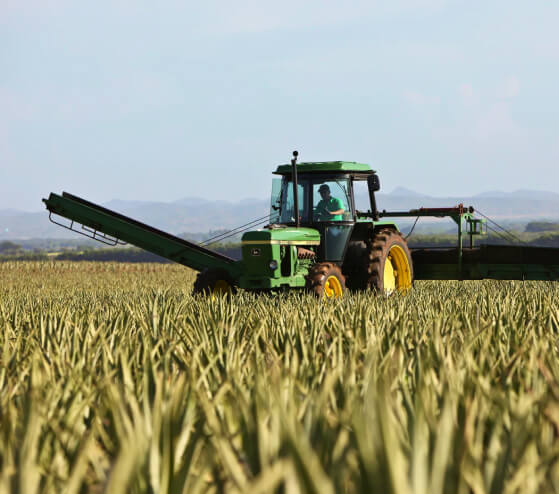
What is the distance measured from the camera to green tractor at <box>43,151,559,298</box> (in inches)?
360

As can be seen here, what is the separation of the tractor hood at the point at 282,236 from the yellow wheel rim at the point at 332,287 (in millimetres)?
615

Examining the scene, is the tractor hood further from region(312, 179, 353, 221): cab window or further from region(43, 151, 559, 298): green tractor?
region(312, 179, 353, 221): cab window

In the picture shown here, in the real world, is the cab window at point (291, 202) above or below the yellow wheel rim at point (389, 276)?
above

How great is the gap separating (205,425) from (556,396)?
114 cm

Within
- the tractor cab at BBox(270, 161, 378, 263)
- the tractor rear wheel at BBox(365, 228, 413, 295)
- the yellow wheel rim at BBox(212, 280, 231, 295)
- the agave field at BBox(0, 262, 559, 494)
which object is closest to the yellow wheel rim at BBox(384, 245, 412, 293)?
the tractor rear wheel at BBox(365, 228, 413, 295)

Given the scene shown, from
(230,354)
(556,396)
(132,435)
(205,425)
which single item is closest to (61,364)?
(230,354)

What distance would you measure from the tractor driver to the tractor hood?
1.26 feet

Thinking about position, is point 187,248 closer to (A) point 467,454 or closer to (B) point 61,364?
(B) point 61,364

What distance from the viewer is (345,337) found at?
14.8ft

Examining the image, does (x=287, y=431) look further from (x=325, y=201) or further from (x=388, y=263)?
(x=388, y=263)

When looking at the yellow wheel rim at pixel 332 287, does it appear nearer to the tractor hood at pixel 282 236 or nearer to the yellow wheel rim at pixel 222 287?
the tractor hood at pixel 282 236

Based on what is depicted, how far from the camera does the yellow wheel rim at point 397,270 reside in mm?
10570

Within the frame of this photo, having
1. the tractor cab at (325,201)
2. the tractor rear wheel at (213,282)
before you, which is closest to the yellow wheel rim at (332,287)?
the tractor cab at (325,201)

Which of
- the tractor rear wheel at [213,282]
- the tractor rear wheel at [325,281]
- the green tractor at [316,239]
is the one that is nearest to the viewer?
the tractor rear wheel at [325,281]
